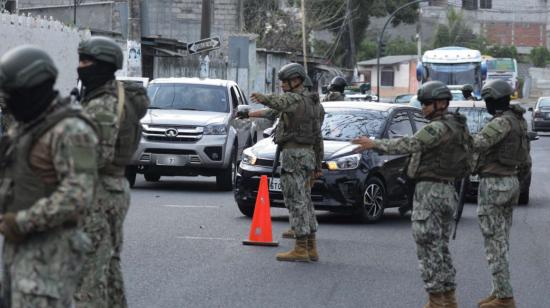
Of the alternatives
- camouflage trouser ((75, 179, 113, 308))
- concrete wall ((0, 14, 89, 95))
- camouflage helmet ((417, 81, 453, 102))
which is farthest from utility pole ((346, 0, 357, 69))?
camouflage trouser ((75, 179, 113, 308))

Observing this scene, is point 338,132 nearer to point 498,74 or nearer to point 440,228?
point 440,228

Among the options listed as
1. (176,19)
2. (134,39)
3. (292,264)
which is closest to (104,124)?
(292,264)

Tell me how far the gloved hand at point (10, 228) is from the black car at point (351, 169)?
902 cm

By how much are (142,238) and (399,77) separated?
89411mm

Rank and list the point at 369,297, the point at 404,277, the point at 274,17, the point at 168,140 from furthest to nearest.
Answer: the point at 274,17, the point at 168,140, the point at 404,277, the point at 369,297

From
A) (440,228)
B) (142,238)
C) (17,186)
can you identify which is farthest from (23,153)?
(142,238)

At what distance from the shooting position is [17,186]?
5.25 meters

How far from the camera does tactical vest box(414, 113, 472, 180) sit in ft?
29.0

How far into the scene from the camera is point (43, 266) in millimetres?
5199

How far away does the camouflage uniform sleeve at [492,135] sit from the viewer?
921 cm

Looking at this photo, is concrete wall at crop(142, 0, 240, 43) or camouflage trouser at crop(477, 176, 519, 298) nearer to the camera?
camouflage trouser at crop(477, 176, 519, 298)

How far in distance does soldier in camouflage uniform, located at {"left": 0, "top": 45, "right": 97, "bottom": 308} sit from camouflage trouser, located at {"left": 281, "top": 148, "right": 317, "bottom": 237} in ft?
21.1

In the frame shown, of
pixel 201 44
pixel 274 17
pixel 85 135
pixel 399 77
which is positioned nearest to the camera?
pixel 85 135

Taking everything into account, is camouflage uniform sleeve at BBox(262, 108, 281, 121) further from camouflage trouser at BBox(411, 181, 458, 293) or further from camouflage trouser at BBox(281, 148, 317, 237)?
camouflage trouser at BBox(411, 181, 458, 293)
